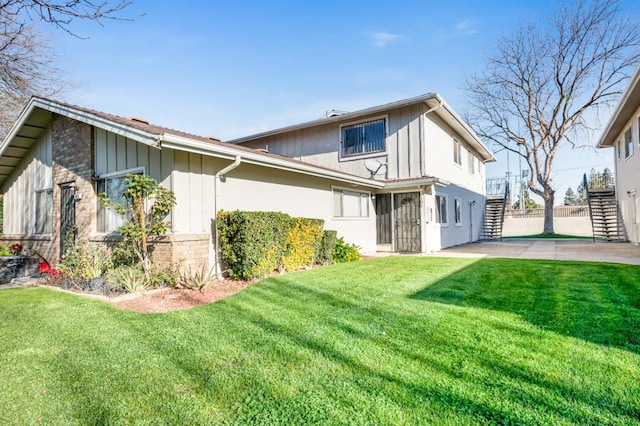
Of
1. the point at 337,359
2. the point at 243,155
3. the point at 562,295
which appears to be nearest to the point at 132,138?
the point at 243,155

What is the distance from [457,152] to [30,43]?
652 inches

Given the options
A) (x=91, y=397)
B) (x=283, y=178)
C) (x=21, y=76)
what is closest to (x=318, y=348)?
(x=91, y=397)

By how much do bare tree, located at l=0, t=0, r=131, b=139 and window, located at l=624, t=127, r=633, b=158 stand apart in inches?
657

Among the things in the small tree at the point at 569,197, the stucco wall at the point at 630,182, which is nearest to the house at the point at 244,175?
the stucco wall at the point at 630,182

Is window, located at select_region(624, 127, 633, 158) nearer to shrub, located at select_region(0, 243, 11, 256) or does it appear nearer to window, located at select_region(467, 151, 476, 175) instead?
window, located at select_region(467, 151, 476, 175)

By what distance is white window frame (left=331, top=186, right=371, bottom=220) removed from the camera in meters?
11.5

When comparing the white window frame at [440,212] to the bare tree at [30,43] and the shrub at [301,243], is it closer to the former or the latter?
the shrub at [301,243]

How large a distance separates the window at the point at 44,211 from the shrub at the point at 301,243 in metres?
7.36

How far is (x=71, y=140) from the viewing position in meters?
9.33

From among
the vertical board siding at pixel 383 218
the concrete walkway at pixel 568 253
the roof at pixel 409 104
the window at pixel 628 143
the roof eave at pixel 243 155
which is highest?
the roof at pixel 409 104

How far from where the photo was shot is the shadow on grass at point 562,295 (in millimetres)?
3814

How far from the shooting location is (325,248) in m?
9.59

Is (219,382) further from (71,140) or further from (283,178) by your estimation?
(71,140)

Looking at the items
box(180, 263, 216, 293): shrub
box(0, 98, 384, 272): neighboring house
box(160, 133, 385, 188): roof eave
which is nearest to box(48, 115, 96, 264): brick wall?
box(0, 98, 384, 272): neighboring house
